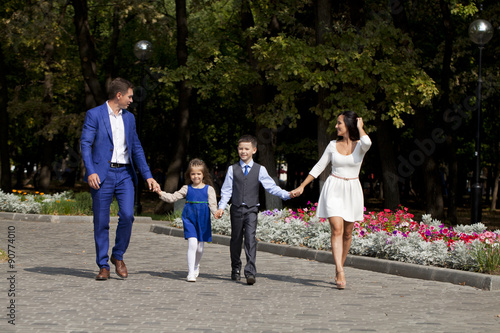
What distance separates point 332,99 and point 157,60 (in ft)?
61.7

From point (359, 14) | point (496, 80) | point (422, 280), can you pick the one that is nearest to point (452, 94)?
point (496, 80)

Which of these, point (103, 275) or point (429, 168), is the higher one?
point (429, 168)

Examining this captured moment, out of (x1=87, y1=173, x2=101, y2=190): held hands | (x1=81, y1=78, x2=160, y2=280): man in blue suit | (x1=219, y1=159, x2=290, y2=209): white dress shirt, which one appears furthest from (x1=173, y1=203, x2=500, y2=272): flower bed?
(x1=87, y1=173, x2=101, y2=190): held hands

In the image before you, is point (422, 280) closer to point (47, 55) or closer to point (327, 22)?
point (327, 22)

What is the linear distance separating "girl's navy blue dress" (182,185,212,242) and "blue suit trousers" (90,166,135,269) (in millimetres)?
775

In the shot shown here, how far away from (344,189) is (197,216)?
182 centimetres

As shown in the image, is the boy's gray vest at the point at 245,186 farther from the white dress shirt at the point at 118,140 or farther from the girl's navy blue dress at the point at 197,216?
the white dress shirt at the point at 118,140

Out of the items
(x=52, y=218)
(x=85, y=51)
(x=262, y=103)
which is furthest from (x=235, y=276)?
(x=85, y=51)

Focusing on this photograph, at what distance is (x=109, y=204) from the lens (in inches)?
351

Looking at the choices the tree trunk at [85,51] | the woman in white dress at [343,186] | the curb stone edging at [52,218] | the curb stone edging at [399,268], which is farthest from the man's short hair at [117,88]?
the tree trunk at [85,51]

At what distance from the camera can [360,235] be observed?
11.9 metres

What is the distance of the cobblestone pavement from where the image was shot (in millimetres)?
6473

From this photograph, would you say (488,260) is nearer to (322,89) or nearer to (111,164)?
(111,164)

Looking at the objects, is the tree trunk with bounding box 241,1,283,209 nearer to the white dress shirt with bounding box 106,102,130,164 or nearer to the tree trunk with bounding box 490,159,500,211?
the white dress shirt with bounding box 106,102,130,164
